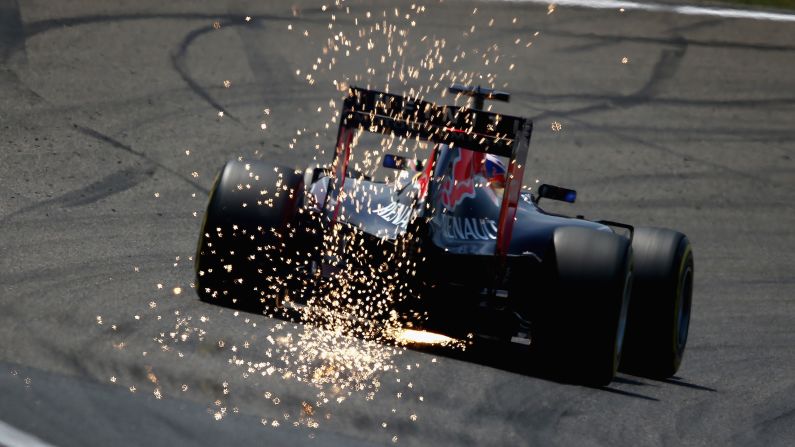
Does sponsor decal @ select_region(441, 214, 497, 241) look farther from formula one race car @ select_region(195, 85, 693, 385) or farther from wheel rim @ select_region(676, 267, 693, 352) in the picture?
wheel rim @ select_region(676, 267, 693, 352)

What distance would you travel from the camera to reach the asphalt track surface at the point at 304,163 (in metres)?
7.42

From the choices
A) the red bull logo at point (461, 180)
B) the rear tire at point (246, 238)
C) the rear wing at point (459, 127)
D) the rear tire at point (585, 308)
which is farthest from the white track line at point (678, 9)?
the rear tire at point (585, 308)

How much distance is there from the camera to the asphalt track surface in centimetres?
742

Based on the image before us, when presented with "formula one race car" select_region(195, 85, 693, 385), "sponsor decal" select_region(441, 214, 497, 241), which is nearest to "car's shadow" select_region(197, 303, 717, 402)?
"formula one race car" select_region(195, 85, 693, 385)

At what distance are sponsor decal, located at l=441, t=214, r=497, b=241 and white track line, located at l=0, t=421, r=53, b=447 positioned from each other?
2837 millimetres

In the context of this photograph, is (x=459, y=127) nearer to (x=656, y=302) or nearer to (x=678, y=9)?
(x=656, y=302)

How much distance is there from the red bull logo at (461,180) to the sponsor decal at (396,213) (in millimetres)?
240

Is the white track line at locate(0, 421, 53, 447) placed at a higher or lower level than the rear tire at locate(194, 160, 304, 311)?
lower

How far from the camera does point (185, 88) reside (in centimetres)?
1435

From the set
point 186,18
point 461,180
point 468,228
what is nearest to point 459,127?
point 461,180

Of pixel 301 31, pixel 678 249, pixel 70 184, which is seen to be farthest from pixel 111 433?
pixel 301 31

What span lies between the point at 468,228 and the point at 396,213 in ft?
1.45

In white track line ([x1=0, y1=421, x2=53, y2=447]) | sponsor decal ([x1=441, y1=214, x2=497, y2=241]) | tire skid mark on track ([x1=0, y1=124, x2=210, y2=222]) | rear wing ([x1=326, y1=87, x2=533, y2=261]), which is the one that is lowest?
white track line ([x1=0, y1=421, x2=53, y2=447])

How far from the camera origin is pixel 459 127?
26.8ft
